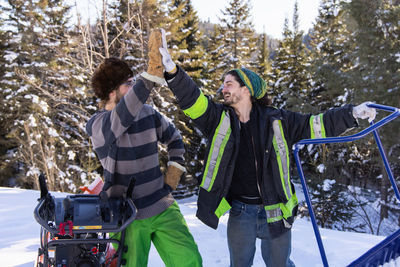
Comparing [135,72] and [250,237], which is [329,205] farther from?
[135,72]

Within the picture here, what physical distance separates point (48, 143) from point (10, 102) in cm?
236

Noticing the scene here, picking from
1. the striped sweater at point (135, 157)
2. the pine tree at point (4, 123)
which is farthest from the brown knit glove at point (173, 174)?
the pine tree at point (4, 123)

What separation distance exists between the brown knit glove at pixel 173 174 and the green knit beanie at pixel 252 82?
82 centimetres

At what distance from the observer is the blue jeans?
2.36 metres

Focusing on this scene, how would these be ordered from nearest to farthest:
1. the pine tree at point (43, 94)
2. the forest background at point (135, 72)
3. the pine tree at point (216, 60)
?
the forest background at point (135, 72) → the pine tree at point (43, 94) → the pine tree at point (216, 60)

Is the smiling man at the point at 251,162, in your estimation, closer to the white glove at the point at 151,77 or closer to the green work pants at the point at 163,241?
the green work pants at the point at 163,241

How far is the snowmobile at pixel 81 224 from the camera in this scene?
5.85ft

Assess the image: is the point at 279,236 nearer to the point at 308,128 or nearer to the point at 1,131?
the point at 308,128

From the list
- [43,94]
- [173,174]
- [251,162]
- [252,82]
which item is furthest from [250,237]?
[43,94]

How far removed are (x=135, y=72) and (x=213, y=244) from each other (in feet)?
34.6

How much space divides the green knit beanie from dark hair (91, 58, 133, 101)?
0.85m

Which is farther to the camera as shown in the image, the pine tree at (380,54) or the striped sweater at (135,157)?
the pine tree at (380,54)

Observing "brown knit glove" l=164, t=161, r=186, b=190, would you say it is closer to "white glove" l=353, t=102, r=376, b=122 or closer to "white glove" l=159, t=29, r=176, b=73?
"white glove" l=159, t=29, r=176, b=73

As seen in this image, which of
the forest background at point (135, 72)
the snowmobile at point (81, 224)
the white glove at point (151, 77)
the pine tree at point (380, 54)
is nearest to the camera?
the snowmobile at point (81, 224)
